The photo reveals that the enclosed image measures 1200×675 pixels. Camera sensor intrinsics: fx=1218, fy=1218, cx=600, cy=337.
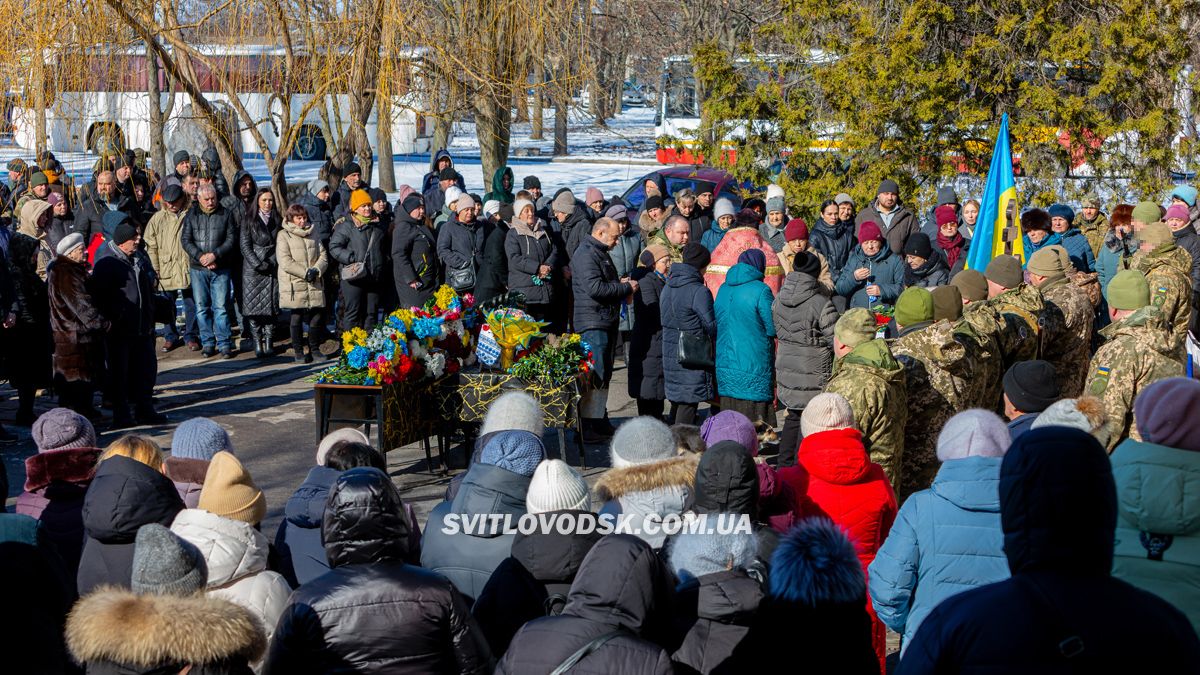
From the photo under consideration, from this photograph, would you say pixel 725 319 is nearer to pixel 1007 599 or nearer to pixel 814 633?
pixel 814 633

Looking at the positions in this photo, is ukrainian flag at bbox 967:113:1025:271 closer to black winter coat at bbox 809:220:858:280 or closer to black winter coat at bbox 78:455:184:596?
black winter coat at bbox 809:220:858:280

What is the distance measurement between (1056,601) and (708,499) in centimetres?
204

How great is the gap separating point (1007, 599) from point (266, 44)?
1140 cm

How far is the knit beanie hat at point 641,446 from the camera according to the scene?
17.5ft

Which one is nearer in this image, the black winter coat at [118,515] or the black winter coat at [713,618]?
the black winter coat at [713,618]

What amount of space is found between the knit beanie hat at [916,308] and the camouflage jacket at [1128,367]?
3.45 feet

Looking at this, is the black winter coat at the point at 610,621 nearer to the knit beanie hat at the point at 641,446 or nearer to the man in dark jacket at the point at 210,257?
the knit beanie hat at the point at 641,446

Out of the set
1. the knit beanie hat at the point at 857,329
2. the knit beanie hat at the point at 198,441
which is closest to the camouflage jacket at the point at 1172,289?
the knit beanie hat at the point at 857,329

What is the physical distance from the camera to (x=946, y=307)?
7793 mm

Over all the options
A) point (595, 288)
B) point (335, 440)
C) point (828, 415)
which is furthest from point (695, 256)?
point (335, 440)

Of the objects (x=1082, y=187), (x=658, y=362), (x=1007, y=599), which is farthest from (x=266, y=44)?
(x=1007, y=599)

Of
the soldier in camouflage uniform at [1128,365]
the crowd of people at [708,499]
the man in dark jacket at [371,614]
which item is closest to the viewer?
the crowd of people at [708,499]

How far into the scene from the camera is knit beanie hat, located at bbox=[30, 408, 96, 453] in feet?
18.0

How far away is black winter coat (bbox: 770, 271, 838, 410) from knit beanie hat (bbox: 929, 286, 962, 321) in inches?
51.9
